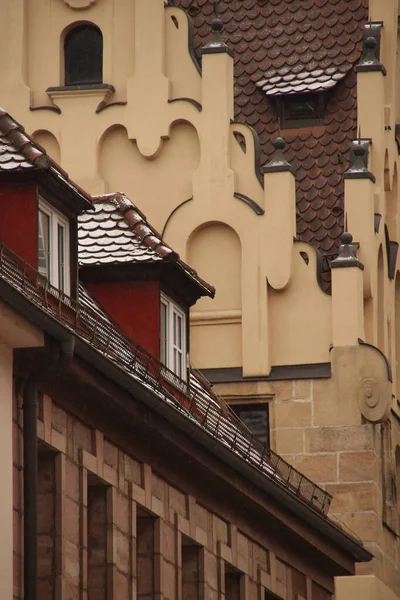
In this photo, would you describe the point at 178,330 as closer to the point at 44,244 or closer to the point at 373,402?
the point at 44,244

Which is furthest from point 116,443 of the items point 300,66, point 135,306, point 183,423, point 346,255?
point 300,66

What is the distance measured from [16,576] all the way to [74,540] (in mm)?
2190

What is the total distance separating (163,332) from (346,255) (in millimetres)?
9524

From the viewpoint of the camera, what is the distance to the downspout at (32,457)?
91.2ft

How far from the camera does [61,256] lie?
3244 cm

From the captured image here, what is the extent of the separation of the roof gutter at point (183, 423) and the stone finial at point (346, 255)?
6.12 meters

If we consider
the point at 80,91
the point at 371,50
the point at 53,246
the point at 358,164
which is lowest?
the point at 53,246

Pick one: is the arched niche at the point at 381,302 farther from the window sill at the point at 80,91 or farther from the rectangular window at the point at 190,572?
the rectangular window at the point at 190,572

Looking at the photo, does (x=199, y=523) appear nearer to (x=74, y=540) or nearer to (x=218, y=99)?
(x=74, y=540)

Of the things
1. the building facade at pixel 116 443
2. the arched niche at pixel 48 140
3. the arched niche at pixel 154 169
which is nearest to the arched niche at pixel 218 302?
the arched niche at pixel 154 169

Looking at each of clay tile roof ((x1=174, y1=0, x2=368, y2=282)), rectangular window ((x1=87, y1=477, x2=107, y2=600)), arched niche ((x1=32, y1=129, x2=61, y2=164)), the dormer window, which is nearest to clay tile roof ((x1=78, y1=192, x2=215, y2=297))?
rectangular window ((x1=87, y1=477, x2=107, y2=600))

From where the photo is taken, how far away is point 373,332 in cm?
4712

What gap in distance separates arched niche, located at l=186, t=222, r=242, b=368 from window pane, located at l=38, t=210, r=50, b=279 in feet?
49.1

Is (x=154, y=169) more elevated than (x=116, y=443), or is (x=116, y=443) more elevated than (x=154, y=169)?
(x=154, y=169)
